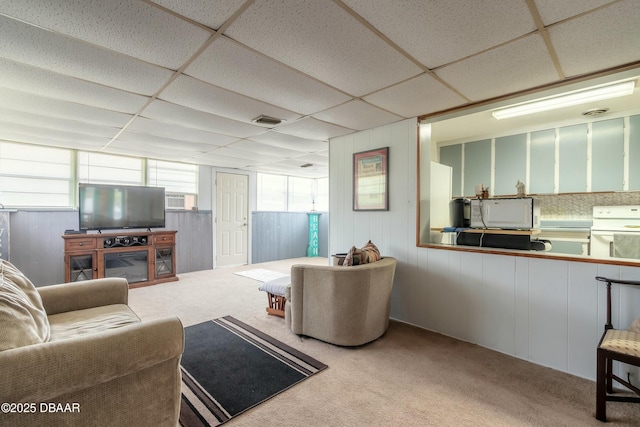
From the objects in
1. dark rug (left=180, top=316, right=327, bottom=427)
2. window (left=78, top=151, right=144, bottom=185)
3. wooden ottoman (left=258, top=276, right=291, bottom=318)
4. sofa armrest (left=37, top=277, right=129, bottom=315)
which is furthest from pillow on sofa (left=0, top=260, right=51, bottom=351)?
window (left=78, top=151, right=144, bottom=185)

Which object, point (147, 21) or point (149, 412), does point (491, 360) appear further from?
point (147, 21)

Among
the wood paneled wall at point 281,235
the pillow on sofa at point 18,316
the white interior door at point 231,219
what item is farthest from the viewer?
the wood paneled wall at point 281,235

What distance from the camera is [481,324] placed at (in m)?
2.64

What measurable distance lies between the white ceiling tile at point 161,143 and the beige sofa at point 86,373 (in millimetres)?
2760

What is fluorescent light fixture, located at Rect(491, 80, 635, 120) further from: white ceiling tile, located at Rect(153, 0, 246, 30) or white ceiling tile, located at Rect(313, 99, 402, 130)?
white ceiling tile, located at Rect(153, 0, 246, 30)

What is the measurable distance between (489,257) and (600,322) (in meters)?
0.82

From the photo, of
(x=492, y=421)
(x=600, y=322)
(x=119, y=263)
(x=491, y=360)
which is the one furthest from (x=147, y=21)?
(x=119, y=263)

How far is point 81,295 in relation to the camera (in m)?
2.19

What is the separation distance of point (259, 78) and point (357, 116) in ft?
3.99

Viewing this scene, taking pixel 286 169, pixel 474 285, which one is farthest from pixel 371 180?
pixel 286 169

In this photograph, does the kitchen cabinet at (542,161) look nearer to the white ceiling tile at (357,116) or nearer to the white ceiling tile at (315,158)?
the white ceiling tile at (357,116)

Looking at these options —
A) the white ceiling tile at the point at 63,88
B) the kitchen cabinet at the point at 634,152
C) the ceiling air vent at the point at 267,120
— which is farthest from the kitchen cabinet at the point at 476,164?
the white ceiling tile at the point at 63,88

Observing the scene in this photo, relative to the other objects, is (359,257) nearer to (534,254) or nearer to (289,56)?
(534,254)

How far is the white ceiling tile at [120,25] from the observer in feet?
4.68
